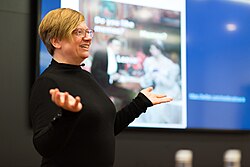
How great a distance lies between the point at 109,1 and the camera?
9.39 ft

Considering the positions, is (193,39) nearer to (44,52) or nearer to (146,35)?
(146,35)

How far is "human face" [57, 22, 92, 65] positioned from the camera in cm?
146

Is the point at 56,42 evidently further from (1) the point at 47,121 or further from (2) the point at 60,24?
(1) the point at 47,121

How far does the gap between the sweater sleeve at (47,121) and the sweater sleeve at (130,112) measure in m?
0.31

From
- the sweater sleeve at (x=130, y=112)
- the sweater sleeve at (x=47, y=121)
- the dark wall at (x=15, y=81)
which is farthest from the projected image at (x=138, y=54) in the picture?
→ the sweater sleeve at (x=47, y=121)

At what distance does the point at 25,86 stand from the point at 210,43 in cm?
139

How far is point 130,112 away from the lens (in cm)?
162

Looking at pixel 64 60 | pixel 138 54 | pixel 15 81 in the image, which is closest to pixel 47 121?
pixel 64 60

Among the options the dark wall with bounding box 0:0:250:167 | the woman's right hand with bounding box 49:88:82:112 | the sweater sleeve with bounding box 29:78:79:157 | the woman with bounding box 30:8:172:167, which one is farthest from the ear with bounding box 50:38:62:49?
the dark wall with bounding box 0:0:250:167

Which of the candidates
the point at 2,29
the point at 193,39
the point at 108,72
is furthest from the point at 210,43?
the point at 2,29

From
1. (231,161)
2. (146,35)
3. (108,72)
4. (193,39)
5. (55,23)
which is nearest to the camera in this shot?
(55,23)

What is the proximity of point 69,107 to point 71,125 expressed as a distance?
0.28ft

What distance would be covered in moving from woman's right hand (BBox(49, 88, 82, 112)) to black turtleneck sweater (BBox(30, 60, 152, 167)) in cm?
4

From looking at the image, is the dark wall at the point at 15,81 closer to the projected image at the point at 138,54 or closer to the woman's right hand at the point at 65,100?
the projected image at the point at 138,54
